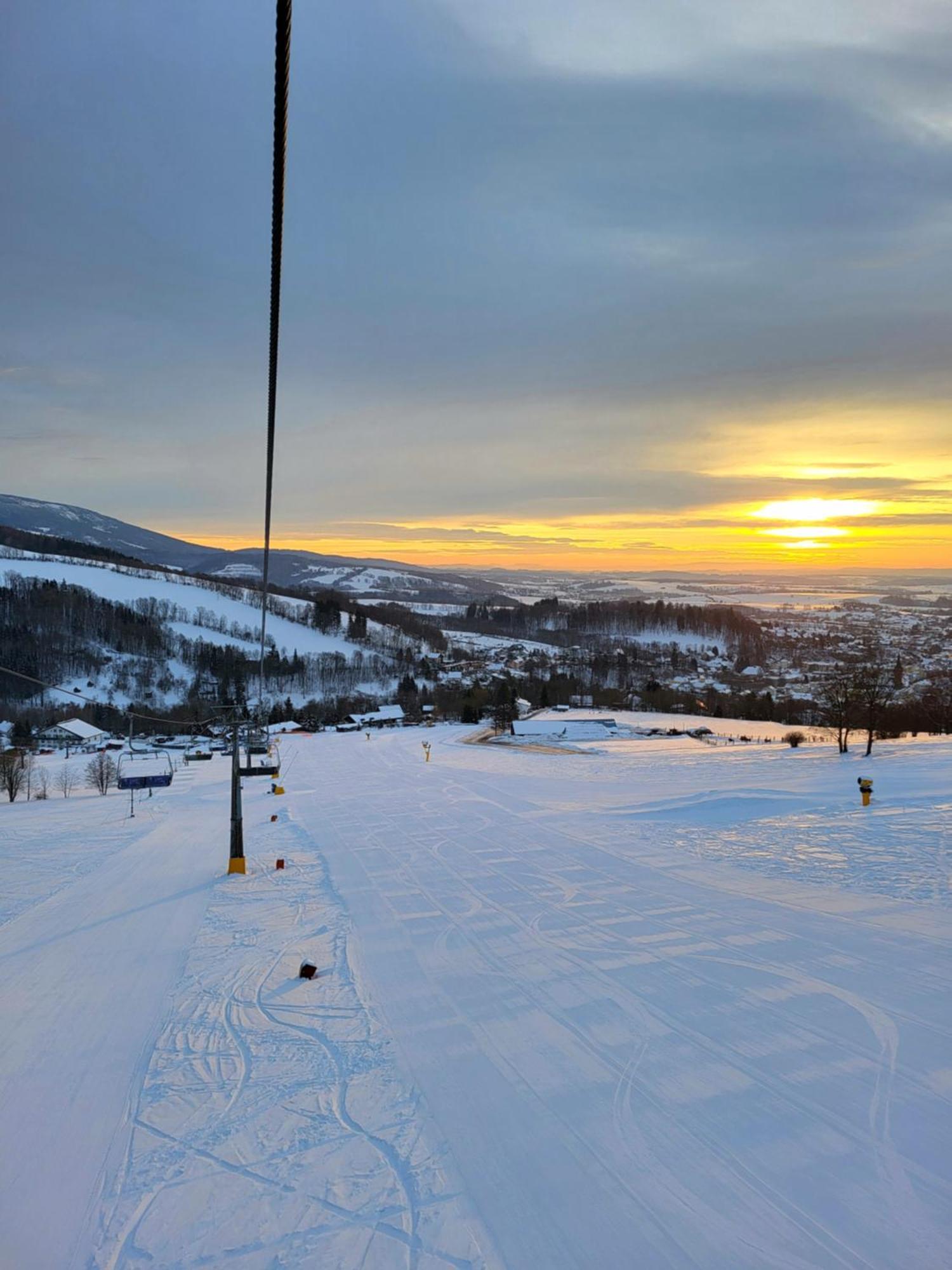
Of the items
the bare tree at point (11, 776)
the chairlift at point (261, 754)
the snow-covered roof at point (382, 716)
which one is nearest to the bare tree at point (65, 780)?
the bare tree at point (11, 776)

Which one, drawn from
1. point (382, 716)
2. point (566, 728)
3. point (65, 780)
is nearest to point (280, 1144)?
point (65, 780)

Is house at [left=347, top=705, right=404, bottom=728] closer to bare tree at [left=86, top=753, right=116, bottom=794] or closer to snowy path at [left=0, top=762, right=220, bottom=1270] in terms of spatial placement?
bare tree at [left=86, top=753, right=116, bottom=794]

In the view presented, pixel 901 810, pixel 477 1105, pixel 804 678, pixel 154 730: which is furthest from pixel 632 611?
pixel 477 1105

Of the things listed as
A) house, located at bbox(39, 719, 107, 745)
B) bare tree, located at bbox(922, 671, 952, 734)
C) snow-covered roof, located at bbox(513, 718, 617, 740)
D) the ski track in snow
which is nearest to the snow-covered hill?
house, located at bbox(39, 719, 107, 745)

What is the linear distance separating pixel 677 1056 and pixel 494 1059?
6.24 feet

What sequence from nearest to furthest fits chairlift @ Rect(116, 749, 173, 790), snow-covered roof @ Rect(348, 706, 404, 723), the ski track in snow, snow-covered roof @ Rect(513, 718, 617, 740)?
1. the ski track in snow
2. chairlift @ Rect(116, 749, 173, 790)
3. snow-covered roof @ Rect(513, 718, 617, 740)
4. snow-covered roof @ Rect(348, 706, 404, 723)

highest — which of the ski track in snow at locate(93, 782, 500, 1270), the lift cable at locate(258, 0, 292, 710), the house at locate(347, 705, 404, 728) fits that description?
the lift cable at locate(258, 0, 292, 710)

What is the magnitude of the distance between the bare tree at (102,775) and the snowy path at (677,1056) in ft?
111

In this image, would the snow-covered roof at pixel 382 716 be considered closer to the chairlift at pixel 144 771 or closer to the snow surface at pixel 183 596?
the chairlift at pixel 144 771

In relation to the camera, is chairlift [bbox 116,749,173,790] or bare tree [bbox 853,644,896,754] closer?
bare tree [bbox 853,644,896,754]

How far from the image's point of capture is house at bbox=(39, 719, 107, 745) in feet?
251

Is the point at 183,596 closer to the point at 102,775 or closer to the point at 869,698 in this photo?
the point at 102,775

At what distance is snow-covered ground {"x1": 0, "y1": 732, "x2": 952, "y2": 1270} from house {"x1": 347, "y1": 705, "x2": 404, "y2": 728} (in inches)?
2517

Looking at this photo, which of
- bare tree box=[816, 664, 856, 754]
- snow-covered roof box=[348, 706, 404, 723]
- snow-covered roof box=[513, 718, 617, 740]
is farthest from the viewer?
snow-covered roof box=[348, 706, 404, 723]
